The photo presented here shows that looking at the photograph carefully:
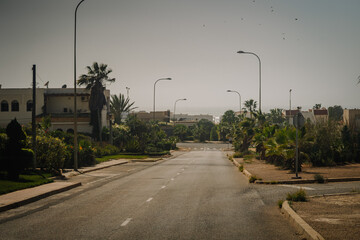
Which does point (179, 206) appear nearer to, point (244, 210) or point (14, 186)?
point (244, 210)

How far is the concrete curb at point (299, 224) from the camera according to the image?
8927 millimetres

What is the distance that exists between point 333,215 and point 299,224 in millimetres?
1654

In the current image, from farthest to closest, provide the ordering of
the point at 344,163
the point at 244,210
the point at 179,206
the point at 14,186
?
the point at 344,163
the point at 14,186
the point at 179,206
the point at 244,210

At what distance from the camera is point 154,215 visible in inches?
484

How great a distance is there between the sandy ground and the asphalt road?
68cm

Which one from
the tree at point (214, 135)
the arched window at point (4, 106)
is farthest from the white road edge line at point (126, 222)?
the tree at point (214, 135)

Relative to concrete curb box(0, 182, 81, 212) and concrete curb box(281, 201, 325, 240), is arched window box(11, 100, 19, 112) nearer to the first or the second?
concrete curb box(0, 182, 81, 212)

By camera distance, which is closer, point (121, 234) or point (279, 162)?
point (121, 234)

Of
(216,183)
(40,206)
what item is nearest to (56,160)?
(216,183)

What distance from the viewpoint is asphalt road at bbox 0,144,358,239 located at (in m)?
9.90

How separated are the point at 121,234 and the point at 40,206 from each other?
18.6ft

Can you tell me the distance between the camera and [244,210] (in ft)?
43.3

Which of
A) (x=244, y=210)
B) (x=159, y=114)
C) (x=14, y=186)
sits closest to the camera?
(x=244, y=210)

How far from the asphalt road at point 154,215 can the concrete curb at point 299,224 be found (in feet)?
0.69
